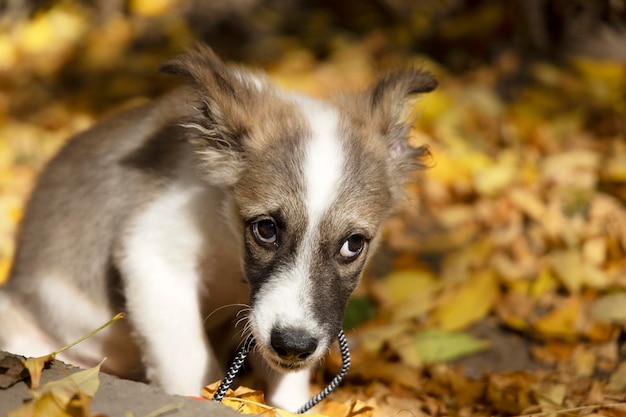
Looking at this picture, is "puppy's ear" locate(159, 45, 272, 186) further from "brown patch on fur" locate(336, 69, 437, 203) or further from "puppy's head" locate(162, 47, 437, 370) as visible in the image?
"brown patch on fur" locate(336, 69, 437, 203)

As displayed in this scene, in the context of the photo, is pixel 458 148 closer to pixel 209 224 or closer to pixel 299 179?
pixel 209 224

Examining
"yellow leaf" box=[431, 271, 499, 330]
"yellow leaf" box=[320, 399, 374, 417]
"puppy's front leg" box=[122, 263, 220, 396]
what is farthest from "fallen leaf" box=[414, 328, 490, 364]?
"puppy's front leg" box=[122, 263, 220, 396]

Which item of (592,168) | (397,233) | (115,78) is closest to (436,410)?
(397,233)

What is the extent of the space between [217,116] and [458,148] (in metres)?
3.34

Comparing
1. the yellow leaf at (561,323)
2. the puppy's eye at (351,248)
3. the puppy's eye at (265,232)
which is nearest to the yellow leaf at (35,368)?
the puppy's eye at (265,232)

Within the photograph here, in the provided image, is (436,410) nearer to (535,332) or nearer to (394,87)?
(535,332)

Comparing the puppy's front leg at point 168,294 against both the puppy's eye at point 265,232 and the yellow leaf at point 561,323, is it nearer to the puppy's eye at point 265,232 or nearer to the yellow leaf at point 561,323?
the puppy's eye at point 265,232

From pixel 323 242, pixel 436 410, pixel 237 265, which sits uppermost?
pixel 323 242

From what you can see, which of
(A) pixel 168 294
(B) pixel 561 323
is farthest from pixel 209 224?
(B) pixel 561 323

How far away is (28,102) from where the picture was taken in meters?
7.21

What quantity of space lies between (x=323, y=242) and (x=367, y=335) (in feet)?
5.25

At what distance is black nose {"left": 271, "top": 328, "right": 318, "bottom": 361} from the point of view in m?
3.19

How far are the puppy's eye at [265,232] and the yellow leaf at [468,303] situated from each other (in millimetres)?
1854

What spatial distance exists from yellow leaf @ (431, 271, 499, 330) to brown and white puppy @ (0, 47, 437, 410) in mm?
1269
